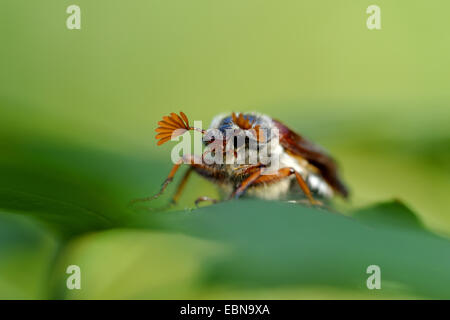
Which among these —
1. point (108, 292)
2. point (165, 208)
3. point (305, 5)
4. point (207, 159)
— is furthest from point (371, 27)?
point (108, 292)

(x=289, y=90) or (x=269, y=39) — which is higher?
(x=269, y=39)

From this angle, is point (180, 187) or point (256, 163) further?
point (180, 187)

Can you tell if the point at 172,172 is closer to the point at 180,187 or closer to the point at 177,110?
the point at 180,187

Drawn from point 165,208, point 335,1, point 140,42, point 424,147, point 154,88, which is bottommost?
point 165,208

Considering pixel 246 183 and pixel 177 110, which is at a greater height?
pixel 177 110

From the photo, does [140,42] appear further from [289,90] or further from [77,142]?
[77,142]

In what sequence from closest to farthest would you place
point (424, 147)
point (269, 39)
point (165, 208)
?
1. point (165, 208)
2. point (424, 147)
3. point (269, 39)

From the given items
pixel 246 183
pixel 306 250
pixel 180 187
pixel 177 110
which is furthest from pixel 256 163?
pixel 177 110
